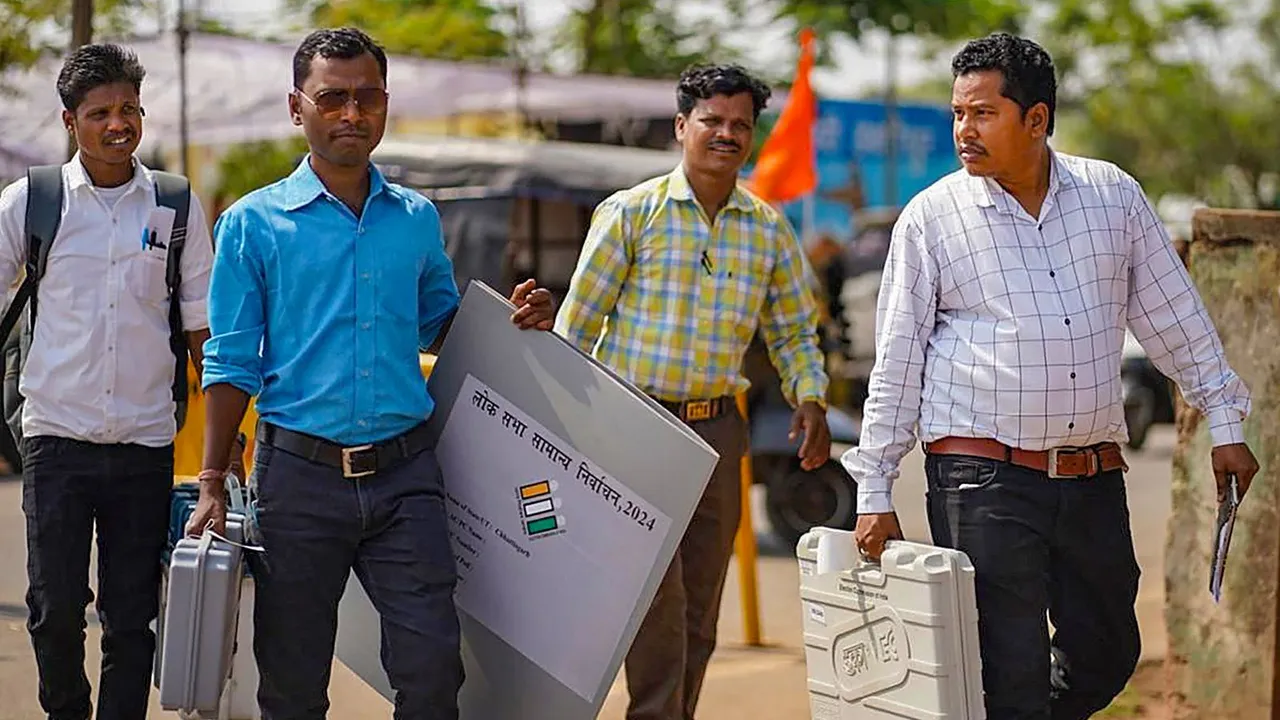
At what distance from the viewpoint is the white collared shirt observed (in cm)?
476

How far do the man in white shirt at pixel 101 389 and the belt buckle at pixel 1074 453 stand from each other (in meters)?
2.16

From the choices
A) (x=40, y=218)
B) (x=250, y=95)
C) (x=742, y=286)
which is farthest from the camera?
(x=250, y=95)

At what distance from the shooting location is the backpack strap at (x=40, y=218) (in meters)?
4.75

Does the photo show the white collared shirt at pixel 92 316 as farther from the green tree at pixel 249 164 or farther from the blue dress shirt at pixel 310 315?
the green tree at pixel 249 164

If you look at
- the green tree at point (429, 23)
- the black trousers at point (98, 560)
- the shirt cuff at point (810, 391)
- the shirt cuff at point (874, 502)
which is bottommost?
the black trousers at point (98, 560)

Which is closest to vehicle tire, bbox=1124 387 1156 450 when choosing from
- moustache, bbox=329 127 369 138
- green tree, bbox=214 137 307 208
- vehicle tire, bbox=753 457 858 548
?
vehicle tire, bbox=753 457 858 548

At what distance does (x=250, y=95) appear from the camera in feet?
41.9

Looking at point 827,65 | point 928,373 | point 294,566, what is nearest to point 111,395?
point 294,566

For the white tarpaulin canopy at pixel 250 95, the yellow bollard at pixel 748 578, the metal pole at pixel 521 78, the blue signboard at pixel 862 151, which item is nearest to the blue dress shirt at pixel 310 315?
the white tarpaulin canopy at pixel 250 95

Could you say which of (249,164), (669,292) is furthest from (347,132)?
(249,164)

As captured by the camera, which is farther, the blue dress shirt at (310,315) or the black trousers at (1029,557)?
the black trousers at (1029,557)

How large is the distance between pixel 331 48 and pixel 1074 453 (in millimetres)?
1972

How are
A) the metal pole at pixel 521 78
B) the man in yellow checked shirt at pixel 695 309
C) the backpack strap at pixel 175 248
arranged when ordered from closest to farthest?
1. the backpack strap at pixel 175 248
2. the man in yellow checked shirt at pixel 695 309
3. the metal pole at pixel 521 78

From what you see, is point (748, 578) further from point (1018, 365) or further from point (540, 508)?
point (1018, 365)
